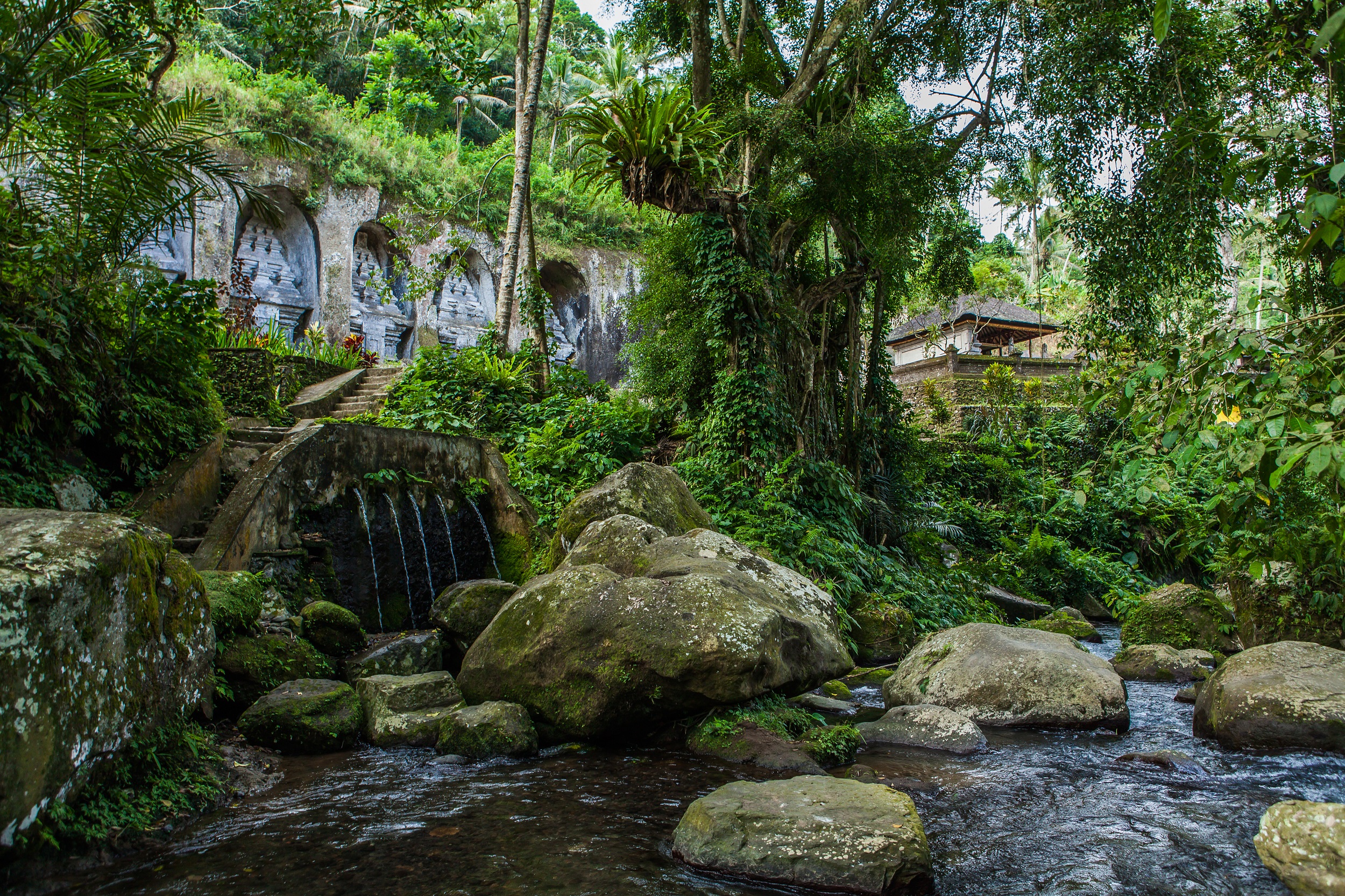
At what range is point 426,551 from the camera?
299 inches

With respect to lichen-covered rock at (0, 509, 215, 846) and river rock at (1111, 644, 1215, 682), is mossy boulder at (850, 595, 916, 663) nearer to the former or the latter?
river rock at (1111, 644, 1215, 682)

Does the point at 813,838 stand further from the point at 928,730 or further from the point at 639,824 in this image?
the point at 928,730

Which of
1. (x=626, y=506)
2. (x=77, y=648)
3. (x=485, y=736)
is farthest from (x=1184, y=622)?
(x=77, y=648)

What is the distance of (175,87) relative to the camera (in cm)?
1797

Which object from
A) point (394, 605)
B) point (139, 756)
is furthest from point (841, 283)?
point (139, 756)

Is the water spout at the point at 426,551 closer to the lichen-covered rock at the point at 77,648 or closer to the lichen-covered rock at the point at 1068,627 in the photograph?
the lichen-covered rock at the point at 77,648

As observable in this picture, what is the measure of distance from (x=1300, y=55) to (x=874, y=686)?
5.13 metres

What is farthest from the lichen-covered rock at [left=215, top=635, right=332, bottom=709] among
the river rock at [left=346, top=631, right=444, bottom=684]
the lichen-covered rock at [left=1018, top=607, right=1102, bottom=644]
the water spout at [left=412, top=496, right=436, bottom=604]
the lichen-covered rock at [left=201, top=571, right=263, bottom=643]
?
the lichen-covered rock at [left=1018, top=607, right=1102, bottom=644]

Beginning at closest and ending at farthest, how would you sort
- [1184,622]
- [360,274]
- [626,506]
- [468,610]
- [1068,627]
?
[468,610] < [626,506] < [1184,622] < [1068,627] < [360,274]

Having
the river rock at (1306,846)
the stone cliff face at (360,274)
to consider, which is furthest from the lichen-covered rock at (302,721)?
the stone cliff face at (360,274)

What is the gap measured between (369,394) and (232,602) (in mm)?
8727

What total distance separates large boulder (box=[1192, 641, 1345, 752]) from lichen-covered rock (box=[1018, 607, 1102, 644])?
4261mm

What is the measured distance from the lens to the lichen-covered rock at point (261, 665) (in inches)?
182

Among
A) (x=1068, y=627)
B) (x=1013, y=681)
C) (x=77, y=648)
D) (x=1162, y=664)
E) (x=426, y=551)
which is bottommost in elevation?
(x=1068, y=627)
